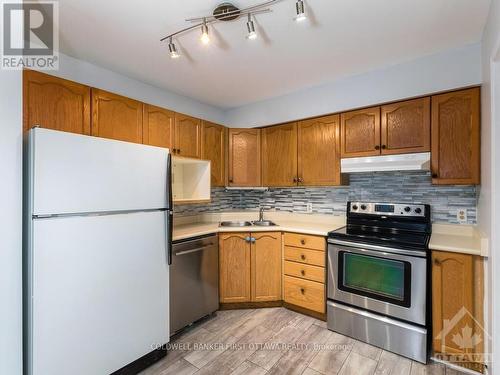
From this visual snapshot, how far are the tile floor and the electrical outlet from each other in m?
1.19

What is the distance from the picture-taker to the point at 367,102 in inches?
96.5

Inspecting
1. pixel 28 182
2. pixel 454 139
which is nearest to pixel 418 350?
pixel 454 139

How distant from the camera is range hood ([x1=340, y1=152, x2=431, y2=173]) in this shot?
83.6 inches

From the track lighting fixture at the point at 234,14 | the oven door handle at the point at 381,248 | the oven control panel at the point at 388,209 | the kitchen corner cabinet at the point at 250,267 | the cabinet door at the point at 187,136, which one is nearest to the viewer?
the track lighting fixture at the point at 234,14

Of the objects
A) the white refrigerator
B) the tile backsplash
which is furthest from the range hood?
the white refrigerator

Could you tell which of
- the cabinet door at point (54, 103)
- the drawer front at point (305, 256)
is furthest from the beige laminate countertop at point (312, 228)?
the cabinet door at point (54, 103)

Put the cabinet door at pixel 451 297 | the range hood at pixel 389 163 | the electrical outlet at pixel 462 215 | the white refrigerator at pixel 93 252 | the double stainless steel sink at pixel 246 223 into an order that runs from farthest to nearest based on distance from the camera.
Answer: the double stainless steel sink at pixel 246 223 → the electrical outlet at pixel 462 215 → the range hood at pixel 389 163 → the cabinet door at pixel 451 297 → the white refrigerator at pixel 93 252

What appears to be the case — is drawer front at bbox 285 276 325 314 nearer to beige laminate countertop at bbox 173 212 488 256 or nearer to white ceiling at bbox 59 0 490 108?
beige laminate countertop at bbox 173 212 488 256

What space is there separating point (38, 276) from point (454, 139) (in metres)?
3.05

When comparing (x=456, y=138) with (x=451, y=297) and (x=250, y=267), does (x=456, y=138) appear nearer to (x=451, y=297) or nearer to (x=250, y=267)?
(x=451, y=297)

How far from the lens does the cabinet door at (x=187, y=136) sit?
104 inches

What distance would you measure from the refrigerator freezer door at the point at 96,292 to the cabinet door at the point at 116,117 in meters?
0.77

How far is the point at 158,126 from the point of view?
246 cm

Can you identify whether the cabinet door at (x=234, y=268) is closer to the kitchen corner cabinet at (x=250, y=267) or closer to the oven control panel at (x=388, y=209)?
the kitchen corner cabinet at (x=250, y=267)
